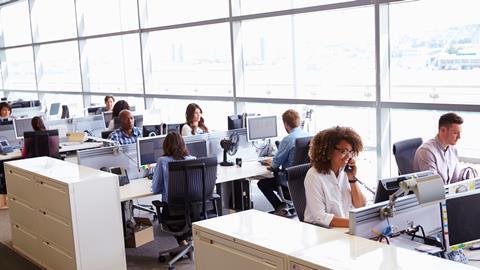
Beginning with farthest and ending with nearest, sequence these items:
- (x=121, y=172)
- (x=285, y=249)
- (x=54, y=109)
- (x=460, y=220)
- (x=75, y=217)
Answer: (x=54, y=109) < (x=121, y=172) < (x=75, y=217) < (x=460, y=220) < (x=285, y=249)

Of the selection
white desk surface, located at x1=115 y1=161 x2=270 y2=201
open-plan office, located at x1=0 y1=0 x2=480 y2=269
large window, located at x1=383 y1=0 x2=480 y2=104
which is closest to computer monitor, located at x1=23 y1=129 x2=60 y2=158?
open-plan office, located at x1=0 y1=0 x2=480 y2=269

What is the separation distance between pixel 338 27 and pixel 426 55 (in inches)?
56.0

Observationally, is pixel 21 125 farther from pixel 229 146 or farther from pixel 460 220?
pixel 460 220

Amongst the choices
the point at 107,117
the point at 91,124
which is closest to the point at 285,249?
the point at 107,117

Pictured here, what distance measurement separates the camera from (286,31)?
753cm

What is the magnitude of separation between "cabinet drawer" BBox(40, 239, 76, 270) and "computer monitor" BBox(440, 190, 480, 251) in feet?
8.96

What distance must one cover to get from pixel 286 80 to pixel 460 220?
17.3 ft

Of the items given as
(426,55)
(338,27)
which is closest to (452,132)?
(426,55)

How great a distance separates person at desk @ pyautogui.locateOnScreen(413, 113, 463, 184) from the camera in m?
4.13

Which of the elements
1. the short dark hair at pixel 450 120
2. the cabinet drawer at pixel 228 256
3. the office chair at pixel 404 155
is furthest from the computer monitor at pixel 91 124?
the cabinet drawer at pixel 228 256

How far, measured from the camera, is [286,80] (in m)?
7.72

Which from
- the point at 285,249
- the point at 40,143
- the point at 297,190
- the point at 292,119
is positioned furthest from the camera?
the point at 40,143

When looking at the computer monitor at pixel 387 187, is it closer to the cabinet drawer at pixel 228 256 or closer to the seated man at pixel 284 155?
the cabinet drawer at pixel 228 256

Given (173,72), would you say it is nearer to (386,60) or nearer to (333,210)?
(386,60)
